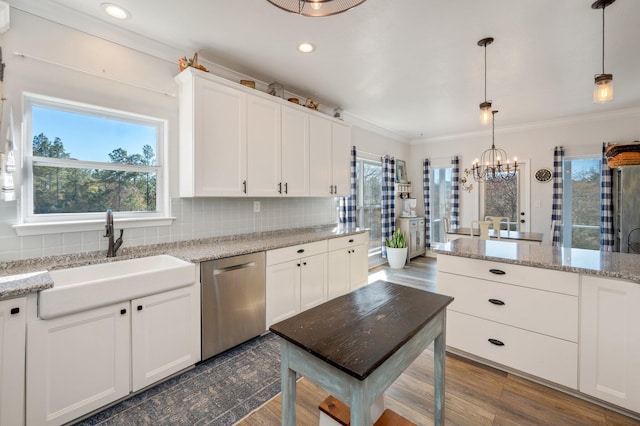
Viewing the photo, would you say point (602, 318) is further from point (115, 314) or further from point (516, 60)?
point (115, 314)

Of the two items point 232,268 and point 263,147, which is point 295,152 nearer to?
point 263,147

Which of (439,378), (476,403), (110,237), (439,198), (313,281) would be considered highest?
(439,198)

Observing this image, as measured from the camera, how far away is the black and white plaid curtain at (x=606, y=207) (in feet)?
14.3

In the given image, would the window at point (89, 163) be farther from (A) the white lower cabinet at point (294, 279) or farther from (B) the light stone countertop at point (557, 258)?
(B) the light stone countertop at point (557, 258)

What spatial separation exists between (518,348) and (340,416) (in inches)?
62.7

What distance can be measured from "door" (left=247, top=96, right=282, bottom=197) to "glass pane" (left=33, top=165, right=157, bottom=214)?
0.90m

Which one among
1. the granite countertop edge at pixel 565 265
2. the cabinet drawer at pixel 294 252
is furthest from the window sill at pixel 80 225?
the granite countertop edge at pixel 565 265

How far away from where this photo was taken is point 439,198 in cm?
641

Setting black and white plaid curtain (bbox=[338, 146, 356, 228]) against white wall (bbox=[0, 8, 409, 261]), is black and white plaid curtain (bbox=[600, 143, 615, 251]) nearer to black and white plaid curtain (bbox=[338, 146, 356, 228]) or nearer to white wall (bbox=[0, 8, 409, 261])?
black and white plaid curtain (bbox=[338, 146, 356, 228])

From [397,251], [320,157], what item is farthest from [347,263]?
[397,251]

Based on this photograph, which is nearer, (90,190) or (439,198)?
(90,190)

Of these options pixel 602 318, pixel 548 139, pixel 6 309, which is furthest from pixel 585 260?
pixel 548 139

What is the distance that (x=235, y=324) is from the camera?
7.96 ft

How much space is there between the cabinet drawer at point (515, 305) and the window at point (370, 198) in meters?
2.85
